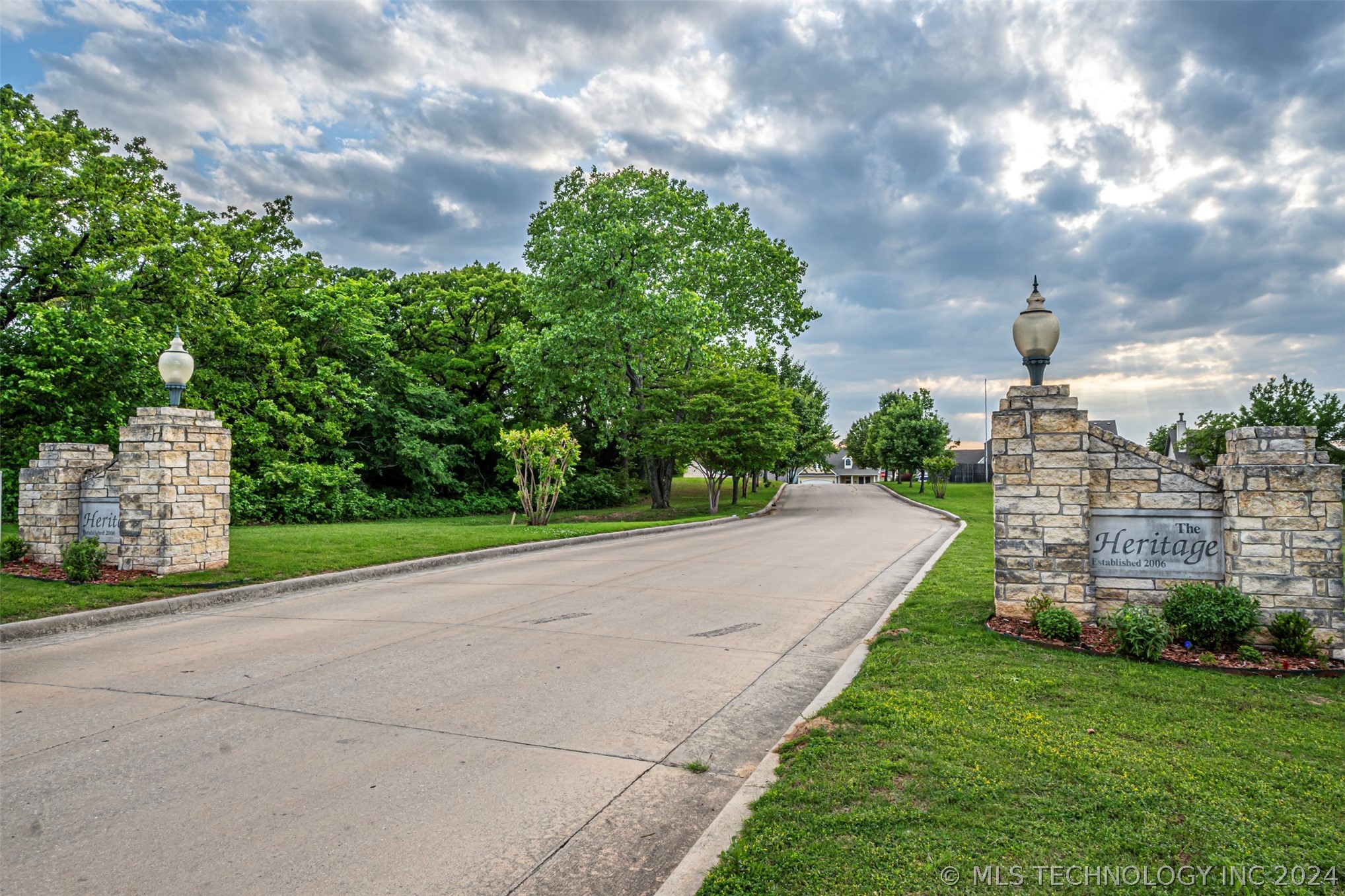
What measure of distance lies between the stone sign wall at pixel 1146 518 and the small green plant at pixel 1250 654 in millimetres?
539

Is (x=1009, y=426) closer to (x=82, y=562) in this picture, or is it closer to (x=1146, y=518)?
(x=1146, y=518)

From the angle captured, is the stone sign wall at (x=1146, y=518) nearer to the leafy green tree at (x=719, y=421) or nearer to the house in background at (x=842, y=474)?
the leafy green tree at (x=719, y=421)

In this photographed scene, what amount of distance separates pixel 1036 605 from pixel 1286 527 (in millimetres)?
2110

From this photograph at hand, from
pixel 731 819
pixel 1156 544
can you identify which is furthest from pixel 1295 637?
pixel 731 819

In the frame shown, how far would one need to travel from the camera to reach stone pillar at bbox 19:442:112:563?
429 inches

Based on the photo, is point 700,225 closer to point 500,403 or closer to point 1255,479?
point 500,403

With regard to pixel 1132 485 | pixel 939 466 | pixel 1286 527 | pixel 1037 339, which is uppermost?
pixel 1037 339

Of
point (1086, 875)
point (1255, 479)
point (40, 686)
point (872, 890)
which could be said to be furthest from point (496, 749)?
point (1255, 479)

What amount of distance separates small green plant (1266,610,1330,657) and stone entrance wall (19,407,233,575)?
12682mm

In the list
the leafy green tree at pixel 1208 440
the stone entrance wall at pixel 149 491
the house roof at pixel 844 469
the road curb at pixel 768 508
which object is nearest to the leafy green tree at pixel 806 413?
the road curb at pixel 768 508

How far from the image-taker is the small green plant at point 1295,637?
19.7 ft

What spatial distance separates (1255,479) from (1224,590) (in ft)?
3.38

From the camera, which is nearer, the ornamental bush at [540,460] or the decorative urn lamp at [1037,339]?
the decorative urn lamp at [1037,339]

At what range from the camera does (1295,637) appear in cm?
603
